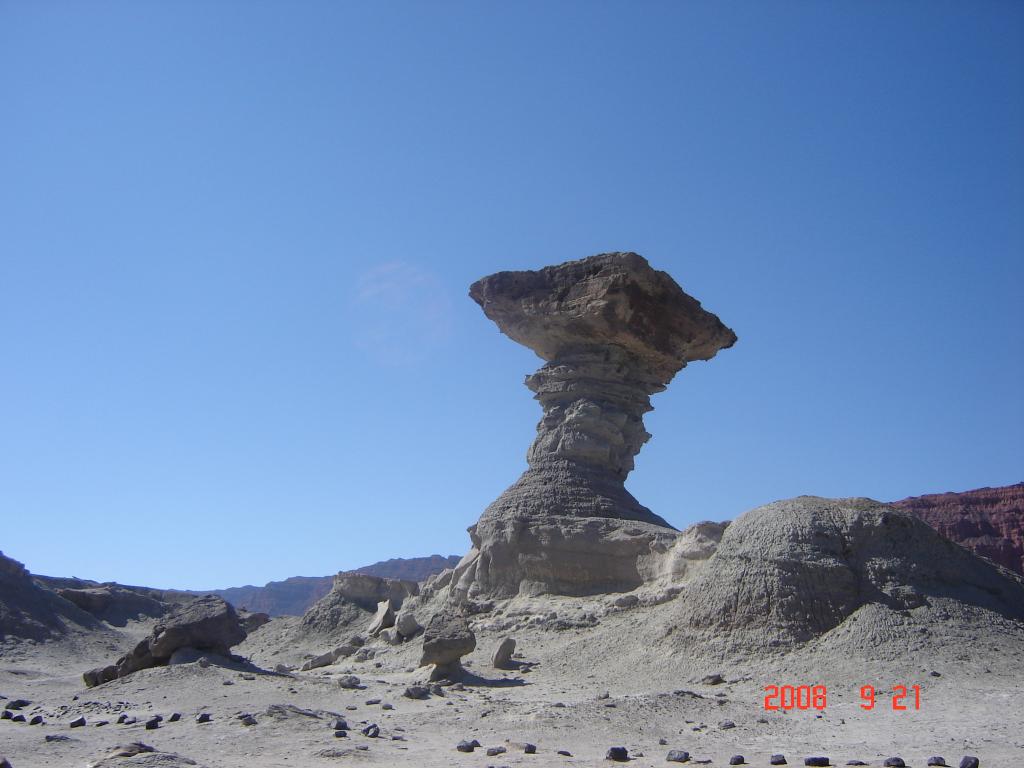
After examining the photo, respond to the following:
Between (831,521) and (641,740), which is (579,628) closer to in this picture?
(831,521)

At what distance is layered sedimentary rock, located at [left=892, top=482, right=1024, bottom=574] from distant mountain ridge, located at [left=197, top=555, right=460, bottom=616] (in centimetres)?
4228

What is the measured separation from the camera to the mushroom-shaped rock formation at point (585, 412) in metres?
18.3

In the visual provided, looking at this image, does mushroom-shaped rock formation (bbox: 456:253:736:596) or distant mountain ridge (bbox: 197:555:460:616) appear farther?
distant mountain ridge (bbox: 197:555:460:616)

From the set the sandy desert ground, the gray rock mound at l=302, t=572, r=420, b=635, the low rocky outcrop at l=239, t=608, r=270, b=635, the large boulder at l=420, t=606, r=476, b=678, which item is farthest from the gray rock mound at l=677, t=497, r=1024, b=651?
the low rocky outcrop at l=239, t=608, r=270, b=635

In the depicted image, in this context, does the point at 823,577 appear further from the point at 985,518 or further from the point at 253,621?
the point at 985,518

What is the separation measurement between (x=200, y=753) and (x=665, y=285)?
15.6 metres

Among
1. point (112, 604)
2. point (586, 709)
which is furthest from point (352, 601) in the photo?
point (586, 709)

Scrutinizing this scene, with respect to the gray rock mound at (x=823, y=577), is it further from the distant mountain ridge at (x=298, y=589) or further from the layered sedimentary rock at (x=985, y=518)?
the distant mountain ridge at (x=298, y=589)

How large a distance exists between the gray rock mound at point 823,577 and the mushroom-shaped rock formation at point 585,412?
359 centimetres

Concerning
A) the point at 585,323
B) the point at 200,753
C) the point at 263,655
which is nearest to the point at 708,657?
the point at 200,753

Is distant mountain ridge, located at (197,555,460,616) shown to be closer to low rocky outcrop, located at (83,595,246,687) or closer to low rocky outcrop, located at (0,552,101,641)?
low rocky outcrop, located at (0,552,101,641)

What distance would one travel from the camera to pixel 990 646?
38.8 feet

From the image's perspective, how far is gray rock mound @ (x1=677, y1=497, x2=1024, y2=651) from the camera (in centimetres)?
1290
